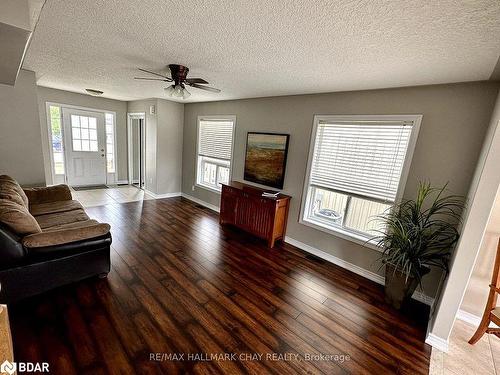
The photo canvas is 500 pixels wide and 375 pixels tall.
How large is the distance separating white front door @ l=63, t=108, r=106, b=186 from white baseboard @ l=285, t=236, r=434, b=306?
5.40 meters

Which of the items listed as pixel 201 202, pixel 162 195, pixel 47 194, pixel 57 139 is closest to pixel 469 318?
pixel 201 202

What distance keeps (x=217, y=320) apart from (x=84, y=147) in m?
5.80

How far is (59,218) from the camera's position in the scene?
8.99 ft

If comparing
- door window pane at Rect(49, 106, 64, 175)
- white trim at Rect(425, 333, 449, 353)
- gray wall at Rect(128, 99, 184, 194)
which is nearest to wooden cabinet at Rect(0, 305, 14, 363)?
white trim at Rect(425, 333, 449, 353)

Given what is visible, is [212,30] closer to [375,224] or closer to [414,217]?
[414,217]

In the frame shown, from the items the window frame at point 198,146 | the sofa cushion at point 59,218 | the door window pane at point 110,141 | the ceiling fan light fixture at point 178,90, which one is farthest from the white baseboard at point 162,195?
the ceiling fan light fixture at point 178,90

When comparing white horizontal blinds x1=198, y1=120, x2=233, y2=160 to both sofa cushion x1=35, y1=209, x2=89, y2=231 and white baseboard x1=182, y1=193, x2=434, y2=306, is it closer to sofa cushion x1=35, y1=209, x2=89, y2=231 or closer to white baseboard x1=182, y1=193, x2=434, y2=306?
white baseboard x1=182, y1=193, x2=434, y2=306

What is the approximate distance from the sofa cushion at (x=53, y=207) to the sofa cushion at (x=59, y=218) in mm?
99

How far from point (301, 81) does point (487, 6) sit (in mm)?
1677

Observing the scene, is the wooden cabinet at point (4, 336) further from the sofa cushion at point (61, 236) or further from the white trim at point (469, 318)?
the white trim at point (469, 318)

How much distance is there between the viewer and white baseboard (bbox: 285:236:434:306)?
2510 mm

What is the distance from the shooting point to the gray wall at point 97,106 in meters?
4.86

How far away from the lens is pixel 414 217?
223cm

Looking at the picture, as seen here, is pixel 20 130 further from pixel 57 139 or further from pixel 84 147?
pixel 84 147
